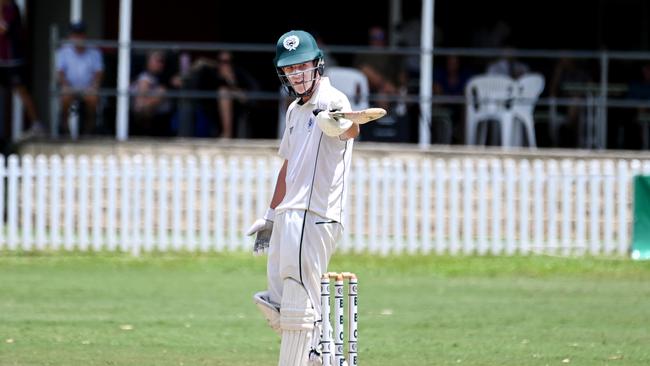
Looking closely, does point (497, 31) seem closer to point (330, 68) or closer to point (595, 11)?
point (595, 11)

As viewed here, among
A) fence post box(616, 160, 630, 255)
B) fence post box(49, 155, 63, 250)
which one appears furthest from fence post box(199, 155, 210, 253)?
fence post box(616, 160, 630, 255)

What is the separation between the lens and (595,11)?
82.3 feet

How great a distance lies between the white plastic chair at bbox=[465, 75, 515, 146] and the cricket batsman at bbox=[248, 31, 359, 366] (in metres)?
12.2

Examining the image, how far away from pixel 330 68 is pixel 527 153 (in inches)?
125

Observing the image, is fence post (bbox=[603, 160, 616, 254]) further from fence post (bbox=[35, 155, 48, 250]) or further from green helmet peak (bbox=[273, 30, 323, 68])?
green helmet peak (bbox=[273, 30, 323, 68])

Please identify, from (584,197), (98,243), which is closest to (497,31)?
(584,197)

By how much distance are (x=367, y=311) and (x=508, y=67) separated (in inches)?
335

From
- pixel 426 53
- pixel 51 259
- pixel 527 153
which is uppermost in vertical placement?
pixel 426 53

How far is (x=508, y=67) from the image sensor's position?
69.4ft

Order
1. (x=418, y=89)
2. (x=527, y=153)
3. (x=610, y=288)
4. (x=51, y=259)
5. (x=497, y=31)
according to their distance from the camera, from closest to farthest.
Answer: (x=610, y=288) < (x=51, y=259) < (x=527, y=153) < (x=418, y=89) < (x=497, y=31)

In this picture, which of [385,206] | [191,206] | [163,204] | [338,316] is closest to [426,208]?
[385,206]

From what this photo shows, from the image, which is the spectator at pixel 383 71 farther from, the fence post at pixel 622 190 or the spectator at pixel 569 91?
the fence post at pixel 622 190

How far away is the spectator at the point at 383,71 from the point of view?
2086 cm

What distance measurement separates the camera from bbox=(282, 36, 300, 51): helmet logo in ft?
26.8
